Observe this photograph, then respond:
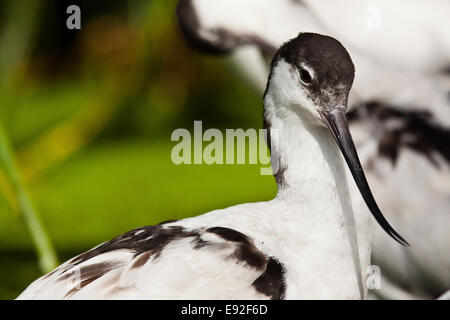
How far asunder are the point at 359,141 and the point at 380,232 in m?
0.13

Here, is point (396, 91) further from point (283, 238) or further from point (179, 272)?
point (179, 272)

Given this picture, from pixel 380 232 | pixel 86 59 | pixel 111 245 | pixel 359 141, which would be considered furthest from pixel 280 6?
pixel 86 59

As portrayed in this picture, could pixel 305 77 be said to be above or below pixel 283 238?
above

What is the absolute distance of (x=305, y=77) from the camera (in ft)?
3.00

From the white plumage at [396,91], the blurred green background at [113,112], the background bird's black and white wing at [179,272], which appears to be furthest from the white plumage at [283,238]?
the blurred green background at [113,112]

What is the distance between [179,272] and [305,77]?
0.25 meters

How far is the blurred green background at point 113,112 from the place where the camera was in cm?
188

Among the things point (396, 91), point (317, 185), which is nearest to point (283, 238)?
point (317, 185)

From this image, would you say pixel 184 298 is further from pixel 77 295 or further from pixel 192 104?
pixel 192 104

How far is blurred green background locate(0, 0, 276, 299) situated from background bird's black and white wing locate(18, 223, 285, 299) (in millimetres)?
898

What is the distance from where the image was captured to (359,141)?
3.65 feet

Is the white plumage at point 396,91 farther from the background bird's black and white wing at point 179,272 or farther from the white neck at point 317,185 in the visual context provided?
the background bird's black and white wing at point 179,272

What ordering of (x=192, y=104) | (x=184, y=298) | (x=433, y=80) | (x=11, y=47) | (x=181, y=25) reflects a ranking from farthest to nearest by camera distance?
(x=192, y=104), (x=11, y=47), (x=181, y=25), (x=433, y=80), (x=184, y=298)

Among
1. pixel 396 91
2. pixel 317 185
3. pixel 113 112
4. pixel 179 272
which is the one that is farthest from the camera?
pixel 113 112
